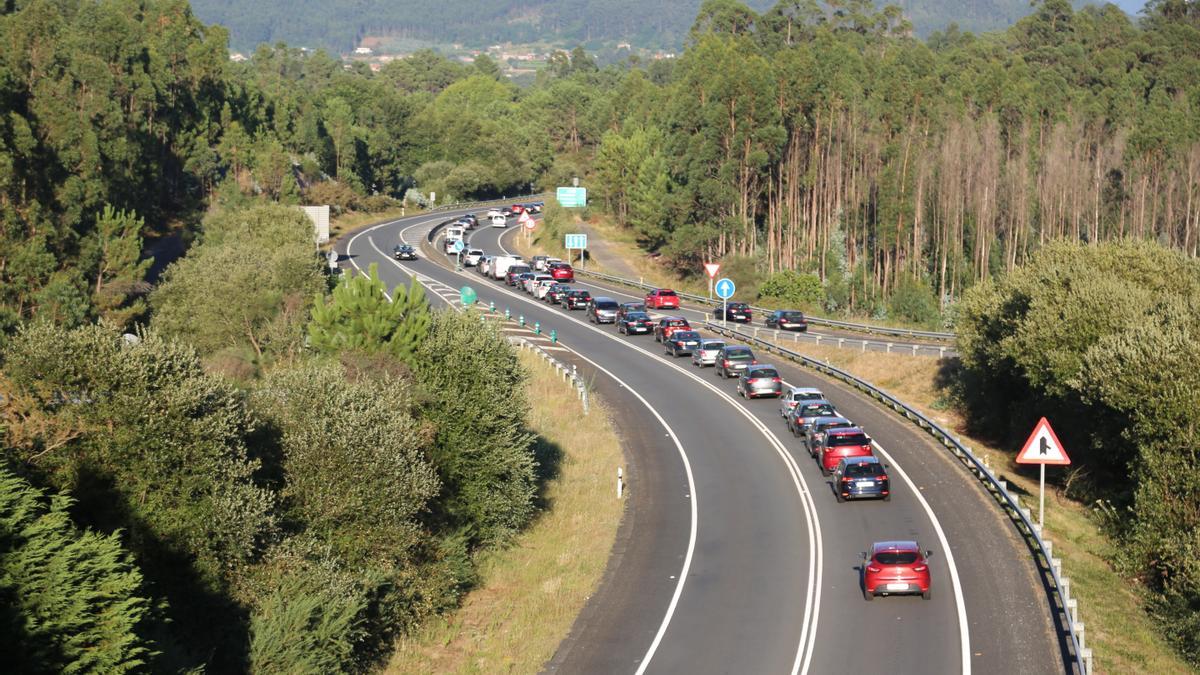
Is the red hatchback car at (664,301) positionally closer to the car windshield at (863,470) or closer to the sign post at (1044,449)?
the car windshield at (863,470)

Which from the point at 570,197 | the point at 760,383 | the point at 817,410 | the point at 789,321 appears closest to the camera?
the point at 817,410

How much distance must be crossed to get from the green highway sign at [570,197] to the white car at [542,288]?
36.8 m

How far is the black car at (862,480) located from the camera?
108ft

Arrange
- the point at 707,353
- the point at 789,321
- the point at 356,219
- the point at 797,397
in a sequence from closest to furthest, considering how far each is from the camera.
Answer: the point at 797,397, the point at 707,353, the point at 789,321, the point at 356,219

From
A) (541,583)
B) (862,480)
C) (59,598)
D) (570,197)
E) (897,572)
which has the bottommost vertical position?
(541,583)

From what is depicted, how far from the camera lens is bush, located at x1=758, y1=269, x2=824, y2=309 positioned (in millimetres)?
82863

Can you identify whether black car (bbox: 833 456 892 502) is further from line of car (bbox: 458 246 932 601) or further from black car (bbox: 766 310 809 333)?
black car (bbox: 766 310 809 333)

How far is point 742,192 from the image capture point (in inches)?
3659

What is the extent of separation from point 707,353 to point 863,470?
2324 centimetres

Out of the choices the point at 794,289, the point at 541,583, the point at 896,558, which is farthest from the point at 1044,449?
the point at 794,289

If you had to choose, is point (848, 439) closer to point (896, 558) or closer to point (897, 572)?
point (896, 558)

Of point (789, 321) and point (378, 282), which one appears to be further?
point (789, 321)

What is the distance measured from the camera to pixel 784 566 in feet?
93.8

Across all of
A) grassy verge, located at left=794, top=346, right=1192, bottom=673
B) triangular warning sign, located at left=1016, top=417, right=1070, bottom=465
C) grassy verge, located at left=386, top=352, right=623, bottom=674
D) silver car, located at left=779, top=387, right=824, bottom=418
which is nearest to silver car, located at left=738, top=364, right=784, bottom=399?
silver car, located at left=779, top=387, right=824, bottom=418
